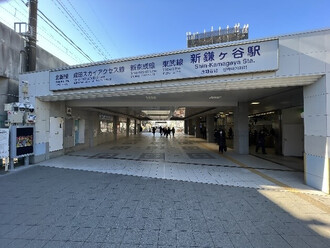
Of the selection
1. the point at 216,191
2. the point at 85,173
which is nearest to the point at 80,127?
the point at 85,173

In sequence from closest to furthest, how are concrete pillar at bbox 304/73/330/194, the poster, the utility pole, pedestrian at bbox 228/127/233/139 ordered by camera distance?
concrete pillar at bbox 304/73/330/194 → the poster → the utility pole → pedestrian at bbox 228/127/233/139

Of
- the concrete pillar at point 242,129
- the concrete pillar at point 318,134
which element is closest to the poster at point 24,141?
the concrete pillar at point 318,134

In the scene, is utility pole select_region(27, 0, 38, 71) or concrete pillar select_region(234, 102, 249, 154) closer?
utility pole select_region(27, 0, 38, 71)

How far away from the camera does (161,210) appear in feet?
12.7

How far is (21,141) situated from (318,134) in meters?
10.9

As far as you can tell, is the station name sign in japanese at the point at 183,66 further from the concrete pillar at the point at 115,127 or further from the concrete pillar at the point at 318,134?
the concrete pillar at the point at 115,127

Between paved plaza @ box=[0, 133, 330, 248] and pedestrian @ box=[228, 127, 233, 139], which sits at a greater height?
pedestrian @ box=[228, 127, 233, 139]

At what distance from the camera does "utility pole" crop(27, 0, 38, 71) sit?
29.2ft

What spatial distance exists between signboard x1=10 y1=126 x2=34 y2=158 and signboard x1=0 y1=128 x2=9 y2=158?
0.23 m

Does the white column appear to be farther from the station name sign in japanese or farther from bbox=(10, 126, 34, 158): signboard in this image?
the station name sign in japanese

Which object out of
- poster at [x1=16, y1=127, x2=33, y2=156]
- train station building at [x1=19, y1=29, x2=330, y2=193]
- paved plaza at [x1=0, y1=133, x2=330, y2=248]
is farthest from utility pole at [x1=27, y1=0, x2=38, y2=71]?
paved plaza at [x1=0, y1=133, x2=330, y2=248]

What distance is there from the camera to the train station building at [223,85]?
204 inches

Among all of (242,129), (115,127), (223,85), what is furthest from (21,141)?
(115,127)

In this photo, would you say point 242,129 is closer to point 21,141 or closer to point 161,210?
point 161,210
